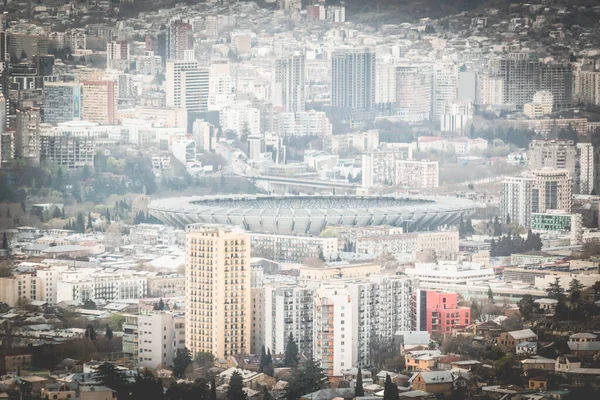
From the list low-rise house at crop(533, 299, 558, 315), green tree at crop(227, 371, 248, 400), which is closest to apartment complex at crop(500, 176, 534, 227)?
low-rise house at crop(533, 299, 558, 315)

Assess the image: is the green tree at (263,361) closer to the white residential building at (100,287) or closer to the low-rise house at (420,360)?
the low-rise house at (420,360)

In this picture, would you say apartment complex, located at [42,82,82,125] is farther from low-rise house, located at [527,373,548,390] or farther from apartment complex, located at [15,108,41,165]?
low-rise house, located at [527,373,548,390]

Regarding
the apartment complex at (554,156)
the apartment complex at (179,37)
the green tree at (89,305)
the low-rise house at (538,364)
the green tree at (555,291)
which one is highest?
the apartment complex at (179,37)

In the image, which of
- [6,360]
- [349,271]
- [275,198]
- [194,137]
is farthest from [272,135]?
[6,360]

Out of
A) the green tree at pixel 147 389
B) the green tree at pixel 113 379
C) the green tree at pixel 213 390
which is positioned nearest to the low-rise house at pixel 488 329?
the green tree at pixel 213 390

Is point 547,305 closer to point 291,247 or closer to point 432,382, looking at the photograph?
point 432,382
